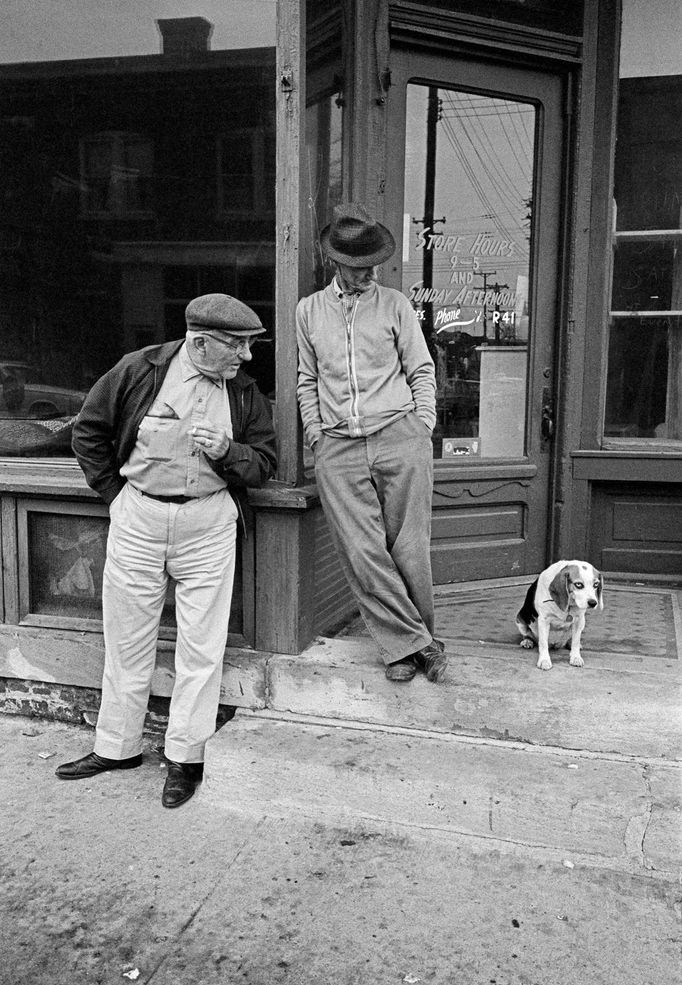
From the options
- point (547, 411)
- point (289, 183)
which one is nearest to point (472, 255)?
point (547, 411)

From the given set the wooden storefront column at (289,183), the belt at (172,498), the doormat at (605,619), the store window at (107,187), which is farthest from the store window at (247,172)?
the doormat at (605,619)

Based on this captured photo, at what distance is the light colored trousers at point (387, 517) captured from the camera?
4.19 m

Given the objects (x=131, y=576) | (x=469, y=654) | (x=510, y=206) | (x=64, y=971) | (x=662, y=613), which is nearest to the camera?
(x=64, y=971)

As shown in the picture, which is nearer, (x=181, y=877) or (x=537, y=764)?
(x=181, y=877)

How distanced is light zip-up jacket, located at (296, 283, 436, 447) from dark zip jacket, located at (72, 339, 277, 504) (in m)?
0.32

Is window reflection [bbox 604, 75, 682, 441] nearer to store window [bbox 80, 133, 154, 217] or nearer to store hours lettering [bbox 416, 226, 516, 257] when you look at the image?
store hours lettering [bbox 416, 226, 516, 257]

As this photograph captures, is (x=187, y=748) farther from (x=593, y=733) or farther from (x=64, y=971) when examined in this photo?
(x=593, y=733)

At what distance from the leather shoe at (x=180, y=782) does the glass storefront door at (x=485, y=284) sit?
2.16 m

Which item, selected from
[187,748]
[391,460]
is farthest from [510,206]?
[187,748]

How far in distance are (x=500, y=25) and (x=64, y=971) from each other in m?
5.12

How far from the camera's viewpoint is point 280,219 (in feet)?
14.4

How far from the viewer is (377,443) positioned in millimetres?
4215

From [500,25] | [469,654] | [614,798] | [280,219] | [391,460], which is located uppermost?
[500,25]

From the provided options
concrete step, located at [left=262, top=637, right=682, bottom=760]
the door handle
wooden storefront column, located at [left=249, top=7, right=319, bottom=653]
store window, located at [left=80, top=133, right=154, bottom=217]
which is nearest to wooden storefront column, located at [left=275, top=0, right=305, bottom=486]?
wooden storefront column, located at [left=249, top=7, right=319, bottom=653]
